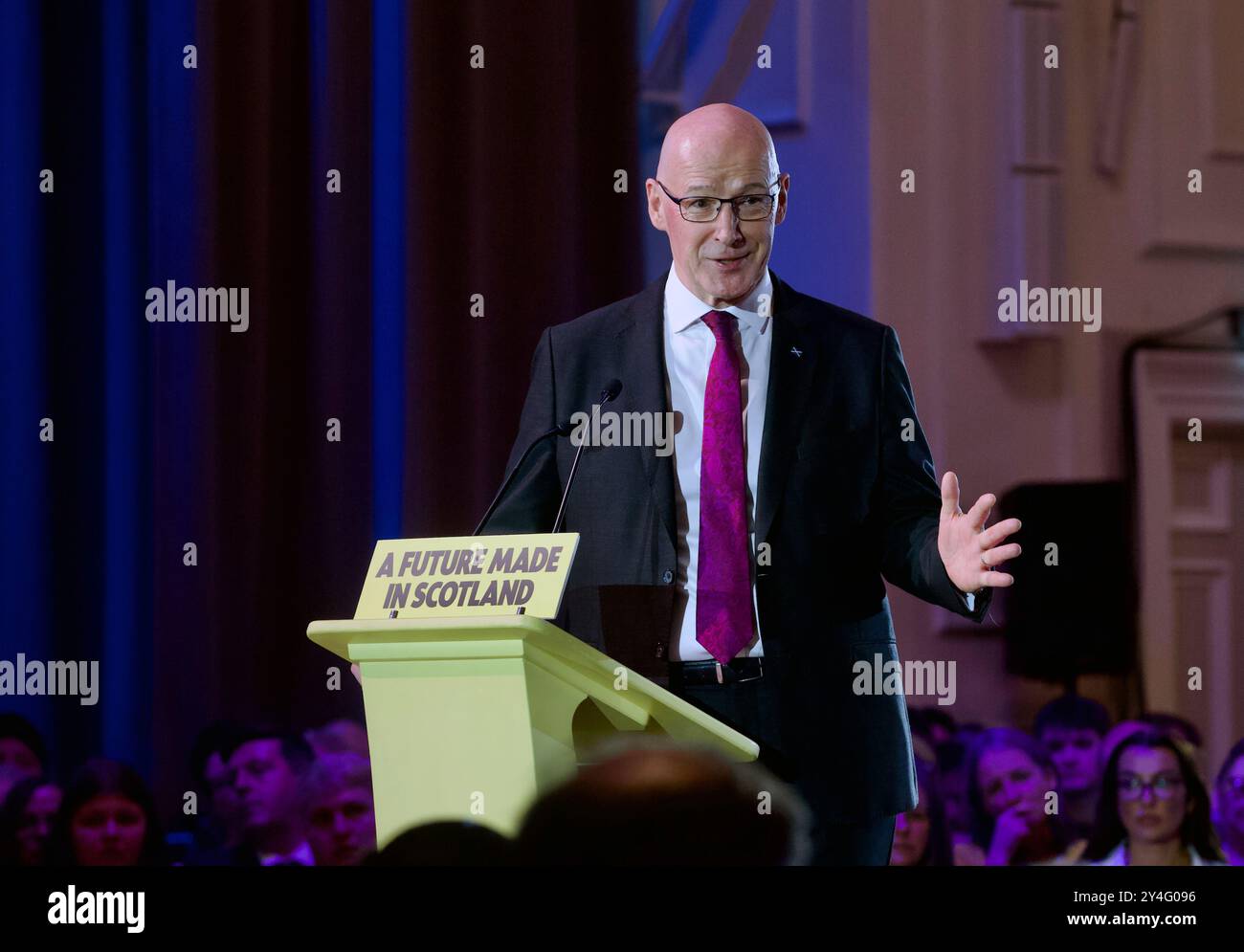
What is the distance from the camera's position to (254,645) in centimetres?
356

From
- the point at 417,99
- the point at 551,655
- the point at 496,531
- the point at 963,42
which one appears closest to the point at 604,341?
the point at 496,531

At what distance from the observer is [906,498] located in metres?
2.56

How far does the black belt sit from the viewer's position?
242 centimetres

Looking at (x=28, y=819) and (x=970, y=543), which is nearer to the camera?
(x=970, y=543)

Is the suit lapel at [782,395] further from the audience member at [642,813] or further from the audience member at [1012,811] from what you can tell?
the audience member at [1012,811]

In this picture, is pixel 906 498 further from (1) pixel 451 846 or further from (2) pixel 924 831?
(2) pixel 924 831

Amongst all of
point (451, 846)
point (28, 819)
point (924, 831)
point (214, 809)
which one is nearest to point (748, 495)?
point (451, 846)

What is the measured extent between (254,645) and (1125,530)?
207cm

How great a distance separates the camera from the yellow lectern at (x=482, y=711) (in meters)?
1.93

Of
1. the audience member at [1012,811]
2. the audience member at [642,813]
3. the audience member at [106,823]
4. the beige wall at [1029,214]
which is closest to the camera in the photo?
the audience member at [642,813]

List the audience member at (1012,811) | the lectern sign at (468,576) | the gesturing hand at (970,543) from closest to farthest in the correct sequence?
the lectern sign at (468,576) < the gesturing hand at (970,543) < the audience member at (1012,811)

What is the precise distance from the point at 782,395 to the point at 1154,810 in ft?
5.11

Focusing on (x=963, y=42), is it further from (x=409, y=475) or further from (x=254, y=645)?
(x=254, y=645)

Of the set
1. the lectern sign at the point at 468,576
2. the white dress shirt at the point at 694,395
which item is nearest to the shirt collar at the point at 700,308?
the white dress shirt at the point at 694,395
